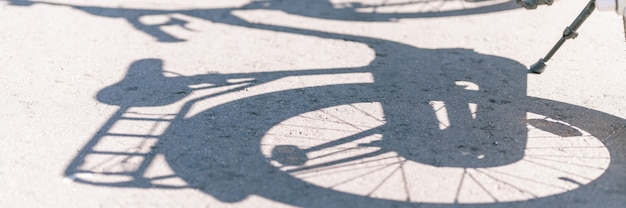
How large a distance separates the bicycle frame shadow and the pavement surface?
15 millimetres

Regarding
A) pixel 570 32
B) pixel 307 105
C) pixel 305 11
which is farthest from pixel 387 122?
pixel 305 11

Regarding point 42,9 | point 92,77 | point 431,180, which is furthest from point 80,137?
point 42,9

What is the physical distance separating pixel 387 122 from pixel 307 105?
0.56m

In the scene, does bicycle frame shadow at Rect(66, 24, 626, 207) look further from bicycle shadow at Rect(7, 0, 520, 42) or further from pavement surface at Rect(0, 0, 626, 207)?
bicycle shadow at Rect(7, 0, 520, 42)

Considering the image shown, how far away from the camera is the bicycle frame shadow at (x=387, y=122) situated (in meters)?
4.21

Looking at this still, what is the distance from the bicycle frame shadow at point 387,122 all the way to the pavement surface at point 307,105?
0.05 feet

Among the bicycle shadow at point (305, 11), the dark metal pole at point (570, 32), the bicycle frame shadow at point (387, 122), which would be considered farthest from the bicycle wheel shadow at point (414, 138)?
the bicycle shadow at point (305, 11)

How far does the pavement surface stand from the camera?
4.22 meters

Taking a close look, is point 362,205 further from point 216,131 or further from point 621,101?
point 621,101

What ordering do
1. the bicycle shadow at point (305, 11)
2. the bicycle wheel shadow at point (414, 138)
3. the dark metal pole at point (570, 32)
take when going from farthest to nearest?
the bicycle shadow at point (305, 11) < the dark metal pole at point (570, 32) < the bicycle wheel shadow at point (414, 138)

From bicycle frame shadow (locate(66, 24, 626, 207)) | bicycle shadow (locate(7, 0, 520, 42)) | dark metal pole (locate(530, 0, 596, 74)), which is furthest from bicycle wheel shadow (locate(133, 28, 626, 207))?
bicycle shadow (locate(7, 0, 520, 42))

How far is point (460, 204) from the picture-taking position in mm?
4059

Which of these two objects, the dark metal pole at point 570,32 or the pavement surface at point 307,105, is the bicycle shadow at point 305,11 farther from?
the dark metal pole at point 570,32

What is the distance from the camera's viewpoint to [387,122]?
508cm
